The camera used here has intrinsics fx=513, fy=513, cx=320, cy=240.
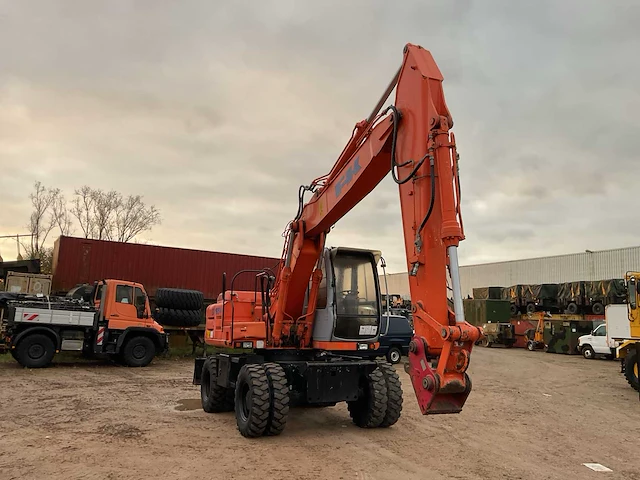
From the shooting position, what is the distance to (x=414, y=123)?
18.2 ft

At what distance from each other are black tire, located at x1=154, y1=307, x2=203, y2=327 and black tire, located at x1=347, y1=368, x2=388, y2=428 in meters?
11.8

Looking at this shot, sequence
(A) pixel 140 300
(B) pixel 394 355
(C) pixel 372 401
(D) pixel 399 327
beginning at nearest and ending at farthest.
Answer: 1. (C) pixel 372 401
2. (A) pixel 140 300
3. (B) pixel 394 355
4. (D) pixel 399 327

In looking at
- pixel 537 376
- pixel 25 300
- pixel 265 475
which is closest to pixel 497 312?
pixel 537 376

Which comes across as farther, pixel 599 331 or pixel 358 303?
pixel 599 331

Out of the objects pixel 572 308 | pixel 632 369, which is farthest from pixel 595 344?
pixel 632 369

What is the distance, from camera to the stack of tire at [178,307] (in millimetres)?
18078

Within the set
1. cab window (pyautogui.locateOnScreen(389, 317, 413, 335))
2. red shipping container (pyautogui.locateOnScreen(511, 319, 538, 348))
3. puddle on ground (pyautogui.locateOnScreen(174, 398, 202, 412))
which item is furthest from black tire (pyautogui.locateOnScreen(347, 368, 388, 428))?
red shipping container (pyautogui.locateOnScreen(511, 319, 538, 348))

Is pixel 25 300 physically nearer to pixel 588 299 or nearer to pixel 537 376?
pixel 537 376

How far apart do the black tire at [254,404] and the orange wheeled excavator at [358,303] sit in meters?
0.02

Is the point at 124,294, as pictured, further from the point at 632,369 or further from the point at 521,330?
the point at 521,330

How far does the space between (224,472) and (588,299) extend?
27.5 metres

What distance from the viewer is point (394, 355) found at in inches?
715

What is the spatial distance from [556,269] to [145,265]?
35.5 meters

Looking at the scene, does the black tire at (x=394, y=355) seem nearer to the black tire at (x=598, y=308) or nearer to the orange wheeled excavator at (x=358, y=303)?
the orange wheeled excavator at (x=358, y=303)
